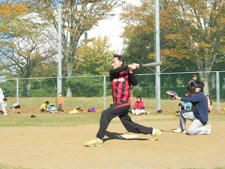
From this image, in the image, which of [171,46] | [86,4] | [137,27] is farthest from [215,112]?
[86,4]

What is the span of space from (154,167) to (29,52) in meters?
29.3

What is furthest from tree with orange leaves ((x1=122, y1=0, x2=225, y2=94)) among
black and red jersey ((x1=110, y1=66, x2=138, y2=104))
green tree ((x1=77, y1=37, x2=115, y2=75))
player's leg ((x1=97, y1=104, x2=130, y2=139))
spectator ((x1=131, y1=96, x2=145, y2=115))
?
player's leg ((x1=97, y1=104, x2=130, y2=139))

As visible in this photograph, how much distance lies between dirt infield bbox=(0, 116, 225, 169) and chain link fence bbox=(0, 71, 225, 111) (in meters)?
10.8

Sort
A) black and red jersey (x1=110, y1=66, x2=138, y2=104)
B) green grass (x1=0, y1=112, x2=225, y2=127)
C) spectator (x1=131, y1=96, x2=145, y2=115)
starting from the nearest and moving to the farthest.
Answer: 1. black and red jersey (x1=110, y1=66, x2=138, y2=104)
2. green grass (x1=0, y1=112, x2=225, y2=127)
3. spectator (x1=131, y1=96, x2=145, y2=115)

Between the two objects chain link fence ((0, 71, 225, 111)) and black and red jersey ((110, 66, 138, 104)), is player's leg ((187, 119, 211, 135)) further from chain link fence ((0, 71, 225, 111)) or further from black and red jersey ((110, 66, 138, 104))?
chain link fence ((0, 71, 225, 111))

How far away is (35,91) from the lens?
2405 centimetres

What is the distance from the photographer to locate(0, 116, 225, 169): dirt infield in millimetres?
5629

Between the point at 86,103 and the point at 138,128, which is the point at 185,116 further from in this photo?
the point at 86,103

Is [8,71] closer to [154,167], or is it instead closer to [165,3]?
[165,3]

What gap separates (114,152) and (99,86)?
15155 mm

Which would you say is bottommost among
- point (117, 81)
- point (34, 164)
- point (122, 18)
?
point (34, 164)

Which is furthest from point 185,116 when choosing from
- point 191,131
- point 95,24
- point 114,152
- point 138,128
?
point 95,24

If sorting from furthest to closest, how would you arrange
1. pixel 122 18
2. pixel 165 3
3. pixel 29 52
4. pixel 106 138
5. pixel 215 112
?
pixel 29 52 → pixel 122 18 → pixel 165 3 → pixel 215 112 → pixel 106 138

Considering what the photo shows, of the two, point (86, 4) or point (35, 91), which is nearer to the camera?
point (35, 91)
